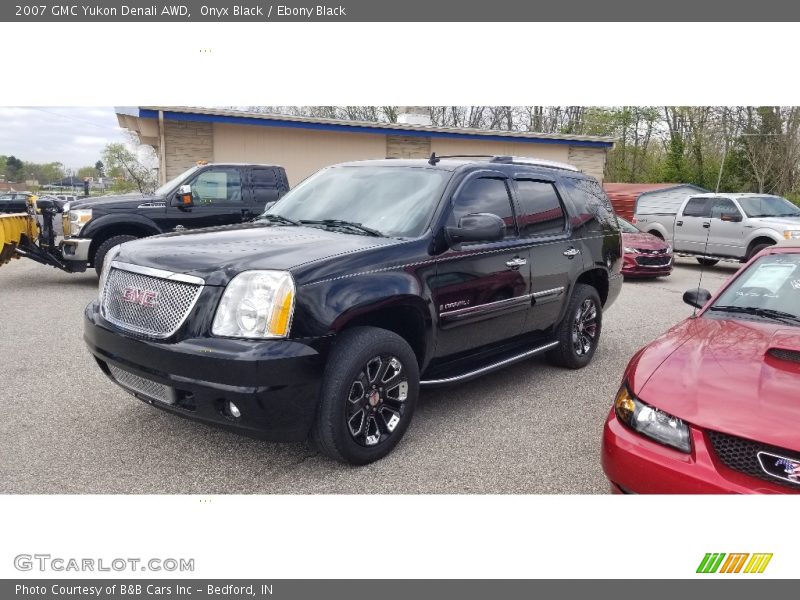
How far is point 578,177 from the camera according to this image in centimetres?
595

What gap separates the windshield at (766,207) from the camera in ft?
46.6

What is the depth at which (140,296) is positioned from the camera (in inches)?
140

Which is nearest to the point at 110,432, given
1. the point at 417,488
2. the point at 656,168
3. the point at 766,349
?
the point at 417,488

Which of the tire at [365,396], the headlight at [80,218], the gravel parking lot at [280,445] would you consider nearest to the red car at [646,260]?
the gravel parking lot at [280,445]

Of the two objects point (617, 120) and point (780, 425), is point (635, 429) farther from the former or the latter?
point (617, 120)

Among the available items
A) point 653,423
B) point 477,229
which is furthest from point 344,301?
point 653,423

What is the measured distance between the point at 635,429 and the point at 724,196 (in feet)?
47.0

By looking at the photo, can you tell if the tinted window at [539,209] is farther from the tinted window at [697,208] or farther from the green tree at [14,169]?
the green tree at [14,169]

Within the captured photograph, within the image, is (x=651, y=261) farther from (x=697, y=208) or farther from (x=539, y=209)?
(x=539, y=209)

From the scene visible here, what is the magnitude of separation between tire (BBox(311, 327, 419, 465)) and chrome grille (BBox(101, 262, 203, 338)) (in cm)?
86

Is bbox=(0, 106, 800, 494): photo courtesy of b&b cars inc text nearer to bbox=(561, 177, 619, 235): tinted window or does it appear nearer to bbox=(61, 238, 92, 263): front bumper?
bbox=(561, 177, 619, 235): tinted window

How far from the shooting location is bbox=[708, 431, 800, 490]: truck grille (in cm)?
246

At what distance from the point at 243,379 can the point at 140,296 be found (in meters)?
0.95

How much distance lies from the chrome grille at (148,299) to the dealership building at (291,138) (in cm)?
1258
